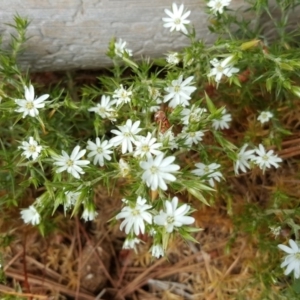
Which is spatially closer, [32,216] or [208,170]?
[208,170]

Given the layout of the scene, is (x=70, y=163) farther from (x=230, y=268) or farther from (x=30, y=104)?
(x=230, y=268)

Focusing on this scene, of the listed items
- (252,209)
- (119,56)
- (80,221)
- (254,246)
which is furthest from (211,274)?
(119,56)

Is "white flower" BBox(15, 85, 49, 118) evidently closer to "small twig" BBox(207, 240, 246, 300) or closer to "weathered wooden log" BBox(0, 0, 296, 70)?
"weathered wooden log" BBox(0, 0, 296, 70)

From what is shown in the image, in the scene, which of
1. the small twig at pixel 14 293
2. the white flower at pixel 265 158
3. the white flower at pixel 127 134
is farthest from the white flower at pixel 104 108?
the small twig at pixel 14 293

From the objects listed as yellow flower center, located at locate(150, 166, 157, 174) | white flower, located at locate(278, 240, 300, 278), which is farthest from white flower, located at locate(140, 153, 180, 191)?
white flower, located at locate(278, 240, 300, 278)

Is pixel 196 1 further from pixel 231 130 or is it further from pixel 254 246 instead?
pixel 254 246

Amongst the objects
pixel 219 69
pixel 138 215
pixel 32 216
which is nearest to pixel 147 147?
pixel 138 215
